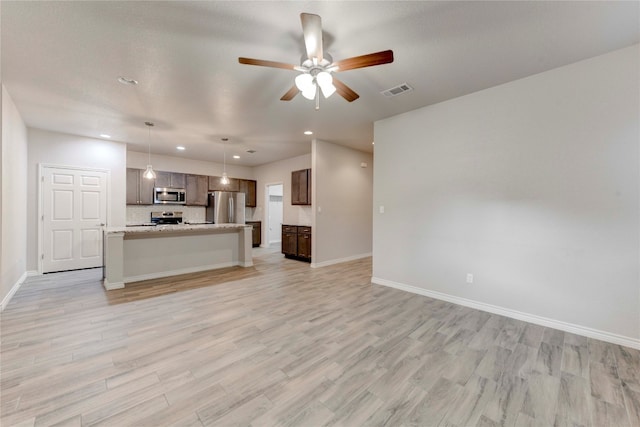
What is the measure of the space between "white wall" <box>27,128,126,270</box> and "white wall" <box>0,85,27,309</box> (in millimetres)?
200

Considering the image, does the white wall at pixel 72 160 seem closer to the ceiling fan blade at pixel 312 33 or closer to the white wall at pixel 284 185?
the white wall at pixel 284 185

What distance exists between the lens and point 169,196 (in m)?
6.90

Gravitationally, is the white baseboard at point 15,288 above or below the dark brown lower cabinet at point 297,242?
below

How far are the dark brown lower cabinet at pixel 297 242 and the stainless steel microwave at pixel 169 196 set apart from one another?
3035 mm

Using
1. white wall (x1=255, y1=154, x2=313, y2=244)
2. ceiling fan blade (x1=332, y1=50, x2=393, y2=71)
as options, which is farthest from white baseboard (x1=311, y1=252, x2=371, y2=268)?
ceiling fan blade (x1=332, y1=50, x2=393, y2=71)

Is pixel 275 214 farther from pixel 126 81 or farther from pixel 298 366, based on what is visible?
pixel 298 366

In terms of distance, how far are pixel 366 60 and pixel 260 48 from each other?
42.2 inches

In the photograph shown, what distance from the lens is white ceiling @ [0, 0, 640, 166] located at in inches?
77.1

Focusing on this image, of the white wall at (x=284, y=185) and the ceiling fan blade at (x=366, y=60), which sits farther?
the white wall at (x=284, y=185)

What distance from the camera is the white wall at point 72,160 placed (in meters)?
4.73

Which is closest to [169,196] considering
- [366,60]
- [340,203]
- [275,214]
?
[275,214]

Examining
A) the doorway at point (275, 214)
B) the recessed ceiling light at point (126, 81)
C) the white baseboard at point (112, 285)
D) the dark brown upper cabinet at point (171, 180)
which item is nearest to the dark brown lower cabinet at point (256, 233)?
the doorway at point (275, 214)

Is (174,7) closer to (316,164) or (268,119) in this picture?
(268,119)

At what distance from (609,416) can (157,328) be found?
145 inches
